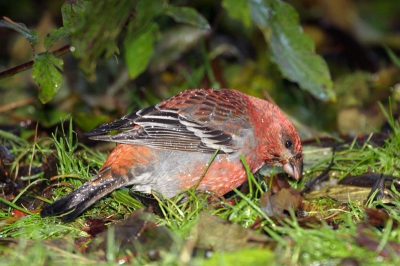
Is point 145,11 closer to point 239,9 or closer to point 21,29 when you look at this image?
point 239,9

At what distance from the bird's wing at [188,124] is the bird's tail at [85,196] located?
10.1 inches

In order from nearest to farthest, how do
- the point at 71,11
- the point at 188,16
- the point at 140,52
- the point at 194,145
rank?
the point at 71,11 < the point at 194,145 < the point at 188,16 < the point at 140,52

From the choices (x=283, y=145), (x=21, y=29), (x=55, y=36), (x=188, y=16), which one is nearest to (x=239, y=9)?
(x=188, y=16)

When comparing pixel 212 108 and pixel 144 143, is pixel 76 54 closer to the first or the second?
pixel 144 143

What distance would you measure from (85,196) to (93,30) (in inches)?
39.3

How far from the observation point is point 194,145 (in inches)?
159

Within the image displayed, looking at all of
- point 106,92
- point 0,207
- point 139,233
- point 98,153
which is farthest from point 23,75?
point 139,233

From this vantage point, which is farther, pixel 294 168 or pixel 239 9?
pixel 239 9

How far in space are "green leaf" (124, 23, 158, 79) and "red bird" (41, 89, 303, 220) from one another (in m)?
0.63

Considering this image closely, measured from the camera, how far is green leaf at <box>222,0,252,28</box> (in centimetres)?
441

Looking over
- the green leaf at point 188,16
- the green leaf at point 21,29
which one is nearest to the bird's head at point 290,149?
the green leaf at point 188,16

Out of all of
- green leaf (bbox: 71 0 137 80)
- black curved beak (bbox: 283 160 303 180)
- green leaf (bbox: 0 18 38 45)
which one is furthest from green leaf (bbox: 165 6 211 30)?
black curved beak (bbox: 283 160 303 180)

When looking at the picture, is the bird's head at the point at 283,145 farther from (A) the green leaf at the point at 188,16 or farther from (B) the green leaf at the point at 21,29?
(B) the green leaf at the point at 21,29

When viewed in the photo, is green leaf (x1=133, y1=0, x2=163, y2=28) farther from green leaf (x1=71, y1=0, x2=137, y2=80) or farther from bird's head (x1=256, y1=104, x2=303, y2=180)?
bird's head (x1=256, y1=104, x2=303, y2=180)
